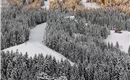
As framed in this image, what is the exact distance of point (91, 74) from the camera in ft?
304

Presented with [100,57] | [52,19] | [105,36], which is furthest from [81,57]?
[52,19]

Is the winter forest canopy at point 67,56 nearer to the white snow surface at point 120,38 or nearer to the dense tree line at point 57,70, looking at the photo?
the dense tree line at point 57,70

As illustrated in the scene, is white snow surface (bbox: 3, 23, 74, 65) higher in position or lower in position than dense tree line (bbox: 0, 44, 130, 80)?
lower

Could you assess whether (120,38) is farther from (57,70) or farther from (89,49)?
(57,70)

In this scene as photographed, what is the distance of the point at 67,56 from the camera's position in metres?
→ 126

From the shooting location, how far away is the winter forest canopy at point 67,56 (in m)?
91.6

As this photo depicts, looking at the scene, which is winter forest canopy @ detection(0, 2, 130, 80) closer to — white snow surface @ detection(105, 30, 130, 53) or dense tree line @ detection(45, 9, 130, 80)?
dense tree line @ detection(45, 9, 130, 80)

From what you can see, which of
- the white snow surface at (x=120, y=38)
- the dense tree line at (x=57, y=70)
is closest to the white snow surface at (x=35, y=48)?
the dense tree line at (x=57, y=70)

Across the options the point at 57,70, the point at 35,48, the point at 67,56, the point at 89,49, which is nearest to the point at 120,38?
the point at 89,49

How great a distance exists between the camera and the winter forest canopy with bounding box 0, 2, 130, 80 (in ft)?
301

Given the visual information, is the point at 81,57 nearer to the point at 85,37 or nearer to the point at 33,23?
the point at 85,37

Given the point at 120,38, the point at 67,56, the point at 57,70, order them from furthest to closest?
the point at 120,38
the point at 67,56
the point at 57,70

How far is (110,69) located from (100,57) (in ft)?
54.1

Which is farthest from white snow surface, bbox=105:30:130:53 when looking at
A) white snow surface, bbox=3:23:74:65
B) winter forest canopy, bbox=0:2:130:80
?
white snow surface, bbox=3:23:74:65
